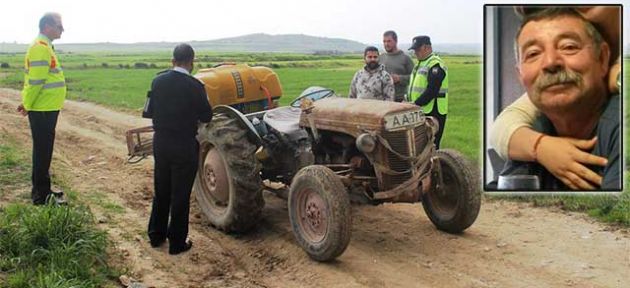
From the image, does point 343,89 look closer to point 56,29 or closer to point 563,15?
point 56,29

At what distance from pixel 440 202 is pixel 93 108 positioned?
12.4 metres

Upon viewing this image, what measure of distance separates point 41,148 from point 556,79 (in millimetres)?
4827

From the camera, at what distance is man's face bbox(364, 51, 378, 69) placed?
712 cm

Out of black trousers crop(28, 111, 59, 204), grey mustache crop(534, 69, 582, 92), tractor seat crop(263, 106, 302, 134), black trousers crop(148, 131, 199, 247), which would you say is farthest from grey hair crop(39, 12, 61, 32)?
grey mustache crop(534, 69, 582, 92)

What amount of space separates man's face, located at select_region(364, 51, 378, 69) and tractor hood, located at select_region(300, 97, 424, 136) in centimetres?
128

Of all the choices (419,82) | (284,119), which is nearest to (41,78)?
(284,119)

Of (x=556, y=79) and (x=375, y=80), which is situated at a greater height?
(x=556, y=79)

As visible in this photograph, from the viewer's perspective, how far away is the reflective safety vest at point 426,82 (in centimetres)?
700

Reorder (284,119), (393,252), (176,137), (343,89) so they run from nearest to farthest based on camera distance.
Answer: (176,137) → (393,252) → (284,119) → (343,89)

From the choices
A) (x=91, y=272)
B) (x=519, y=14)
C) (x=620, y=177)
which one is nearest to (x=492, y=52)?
(x=519, y=14)

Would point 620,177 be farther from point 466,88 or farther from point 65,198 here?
point 466,88

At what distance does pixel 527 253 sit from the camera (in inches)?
220

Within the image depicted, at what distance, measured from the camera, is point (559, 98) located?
124 inches

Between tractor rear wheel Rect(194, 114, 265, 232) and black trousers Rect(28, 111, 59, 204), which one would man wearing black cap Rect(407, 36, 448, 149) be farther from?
black trousers Rect(28, 111, 59, 204)
